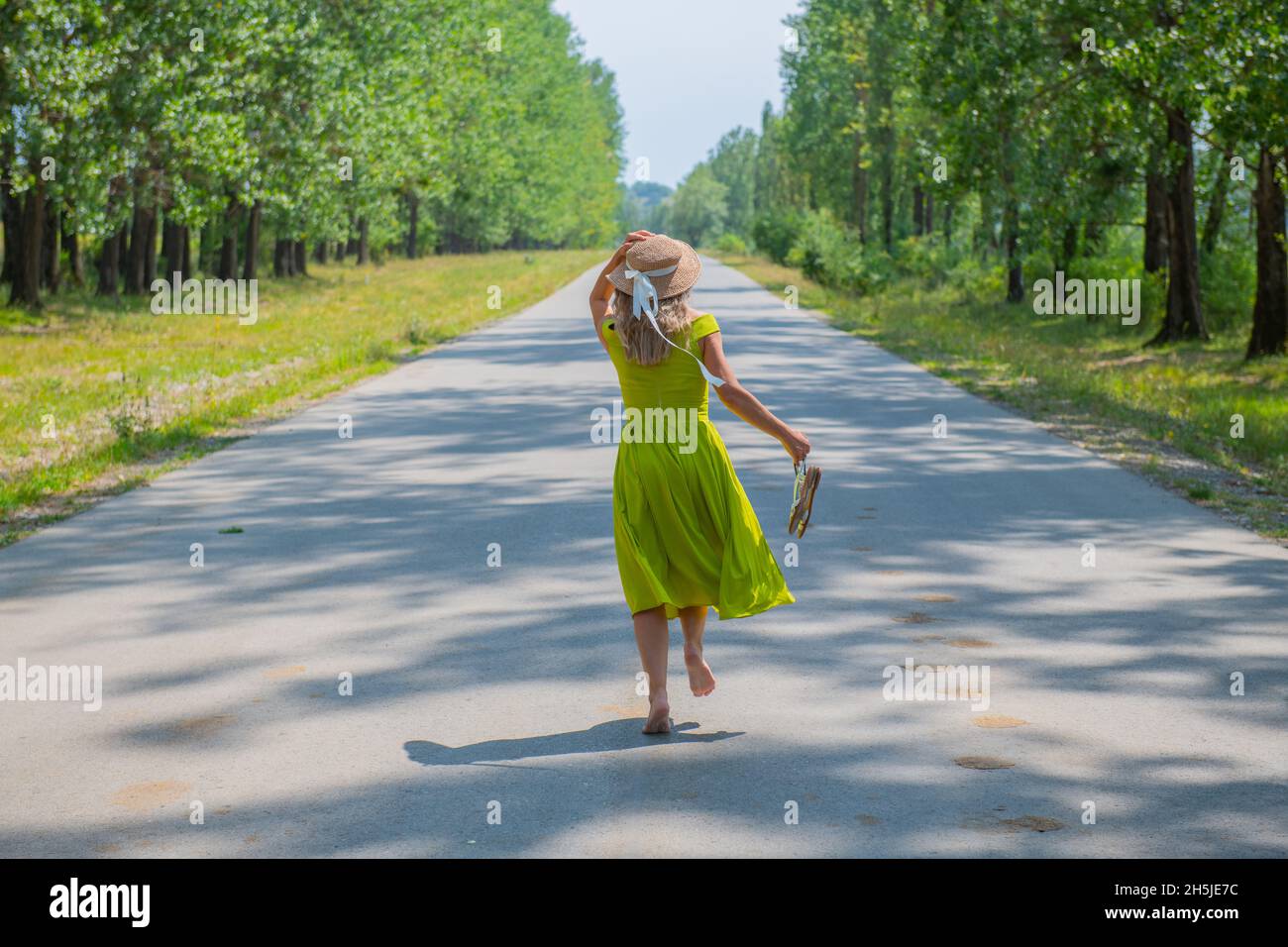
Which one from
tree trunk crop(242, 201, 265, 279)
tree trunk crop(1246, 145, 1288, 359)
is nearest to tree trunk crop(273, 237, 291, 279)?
tree trunk crop(242, 201, 265, 279)

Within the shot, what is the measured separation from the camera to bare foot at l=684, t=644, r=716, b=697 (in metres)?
6.12

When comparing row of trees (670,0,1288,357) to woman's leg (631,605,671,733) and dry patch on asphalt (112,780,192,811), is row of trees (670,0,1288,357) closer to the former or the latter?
woman's leg (631,605,671,733)

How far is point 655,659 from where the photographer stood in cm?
602

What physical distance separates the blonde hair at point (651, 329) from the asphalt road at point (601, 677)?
144 cm

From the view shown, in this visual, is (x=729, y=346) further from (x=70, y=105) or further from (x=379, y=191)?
(x=379, y=191)

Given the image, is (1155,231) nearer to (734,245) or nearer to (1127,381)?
(1127,381)

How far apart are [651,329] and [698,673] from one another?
1.34 m

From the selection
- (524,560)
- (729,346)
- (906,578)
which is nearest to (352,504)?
(524,560)

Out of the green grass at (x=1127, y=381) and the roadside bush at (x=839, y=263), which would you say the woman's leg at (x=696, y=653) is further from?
the roadside bush at (x=839, y=263)

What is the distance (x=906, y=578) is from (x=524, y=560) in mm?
2241

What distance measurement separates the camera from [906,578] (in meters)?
8.83

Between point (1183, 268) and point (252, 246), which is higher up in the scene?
point (252, 246)

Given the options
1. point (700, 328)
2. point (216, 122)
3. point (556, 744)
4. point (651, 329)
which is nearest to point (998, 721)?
point (556, 744)

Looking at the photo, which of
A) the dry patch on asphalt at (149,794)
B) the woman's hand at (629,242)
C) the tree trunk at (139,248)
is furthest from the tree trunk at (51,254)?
the dry patch on asphalt at (149,794)
